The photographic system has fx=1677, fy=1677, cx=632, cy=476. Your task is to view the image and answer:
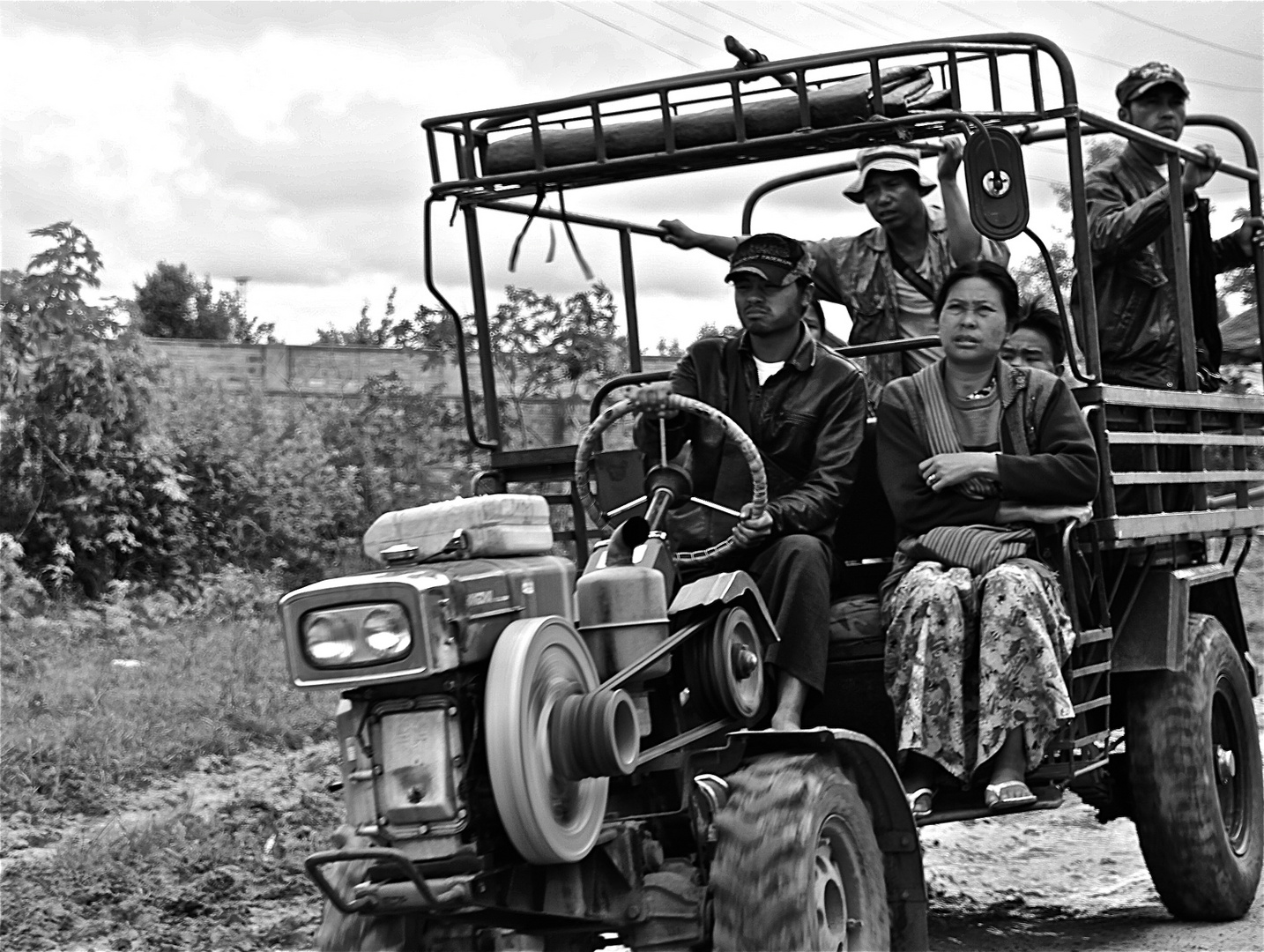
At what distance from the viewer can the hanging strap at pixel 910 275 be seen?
21.2ft

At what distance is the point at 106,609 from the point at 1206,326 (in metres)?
7.44

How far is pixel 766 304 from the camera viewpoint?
5.24 m

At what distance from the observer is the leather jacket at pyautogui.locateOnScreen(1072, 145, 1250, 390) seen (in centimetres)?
684

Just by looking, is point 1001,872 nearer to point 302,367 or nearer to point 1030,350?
point 1030,350

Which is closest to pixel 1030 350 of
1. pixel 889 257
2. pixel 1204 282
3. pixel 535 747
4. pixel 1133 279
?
pixel 889 257

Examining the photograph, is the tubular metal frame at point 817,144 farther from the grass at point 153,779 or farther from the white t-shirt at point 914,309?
the grass at point 153,779

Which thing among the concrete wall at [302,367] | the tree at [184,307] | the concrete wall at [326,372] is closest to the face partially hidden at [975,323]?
the concrete wall at [326,372]

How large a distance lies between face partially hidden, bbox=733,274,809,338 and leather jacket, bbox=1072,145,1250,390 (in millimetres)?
1910

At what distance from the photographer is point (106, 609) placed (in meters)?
11.2

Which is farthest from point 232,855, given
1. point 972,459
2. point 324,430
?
point 324,430

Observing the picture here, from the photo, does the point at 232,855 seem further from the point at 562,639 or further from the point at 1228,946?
the point at 1228,946

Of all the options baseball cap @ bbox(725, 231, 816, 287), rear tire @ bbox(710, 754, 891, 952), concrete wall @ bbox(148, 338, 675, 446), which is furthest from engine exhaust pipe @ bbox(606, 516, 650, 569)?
concrete wall @ bbox(148, 338, 675, 446)

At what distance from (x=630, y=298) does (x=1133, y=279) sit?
211 centimetres

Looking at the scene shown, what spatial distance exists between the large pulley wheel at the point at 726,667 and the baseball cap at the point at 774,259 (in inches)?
47.0
